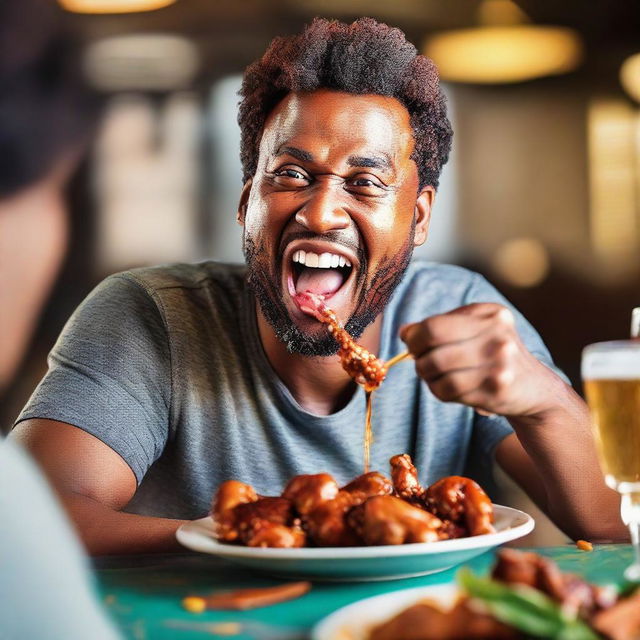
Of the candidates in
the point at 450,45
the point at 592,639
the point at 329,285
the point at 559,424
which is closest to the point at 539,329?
the point at 450,45

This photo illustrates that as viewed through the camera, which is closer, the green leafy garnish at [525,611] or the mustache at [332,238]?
the green leafy garnish at [525,611]

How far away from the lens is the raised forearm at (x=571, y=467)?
128cm

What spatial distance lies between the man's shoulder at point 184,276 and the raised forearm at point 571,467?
2.49 ft

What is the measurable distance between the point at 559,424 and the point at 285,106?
2.61 ft

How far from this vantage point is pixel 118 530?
4.14ft

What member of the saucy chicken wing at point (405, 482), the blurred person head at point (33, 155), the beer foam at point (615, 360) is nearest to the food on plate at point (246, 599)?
the saucy chicken wing at point (405, 482)

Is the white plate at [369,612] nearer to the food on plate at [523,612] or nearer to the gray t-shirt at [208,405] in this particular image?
the food on plate at [523,612]

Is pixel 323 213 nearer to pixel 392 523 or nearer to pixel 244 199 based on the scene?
pixel 244 199

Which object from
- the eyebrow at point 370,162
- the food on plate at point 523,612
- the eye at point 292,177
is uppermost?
the eyebrow at point 370,162

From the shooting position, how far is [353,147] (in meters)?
1.58

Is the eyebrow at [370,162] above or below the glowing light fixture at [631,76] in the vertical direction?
below

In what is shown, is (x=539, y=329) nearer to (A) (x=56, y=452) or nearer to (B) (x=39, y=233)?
(B) (x=39, y=233)

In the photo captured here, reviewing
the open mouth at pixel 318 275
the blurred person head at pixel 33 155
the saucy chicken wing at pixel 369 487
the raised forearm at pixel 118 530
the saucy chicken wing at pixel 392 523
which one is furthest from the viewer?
the blurred person head at pixel 33 155

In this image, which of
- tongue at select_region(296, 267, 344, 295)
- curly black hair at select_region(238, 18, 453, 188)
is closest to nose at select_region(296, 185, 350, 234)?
tongue at select_region(296, 267, 344, 295)
